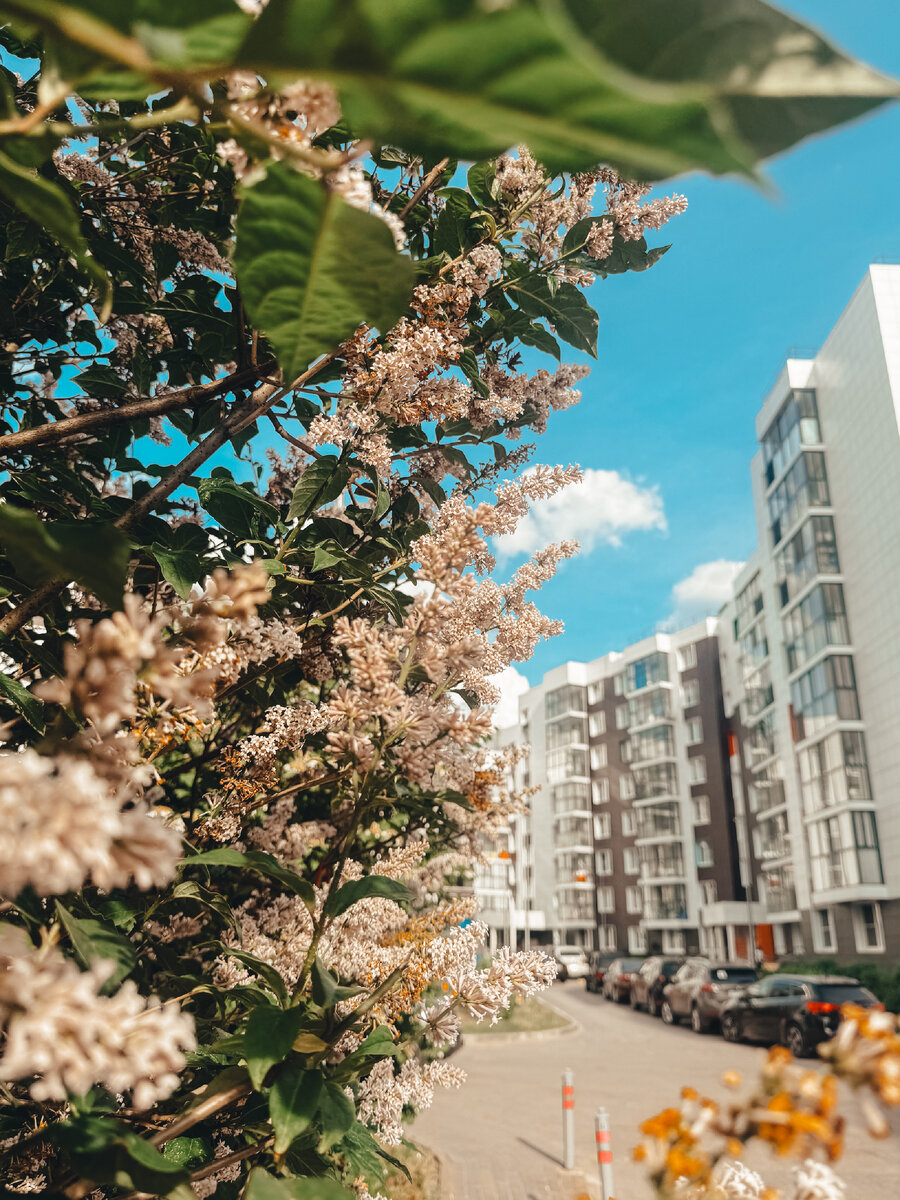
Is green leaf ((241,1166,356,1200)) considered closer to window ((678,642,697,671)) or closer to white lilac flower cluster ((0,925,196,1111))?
white lilac flower cluster ((0,925,196,1111))

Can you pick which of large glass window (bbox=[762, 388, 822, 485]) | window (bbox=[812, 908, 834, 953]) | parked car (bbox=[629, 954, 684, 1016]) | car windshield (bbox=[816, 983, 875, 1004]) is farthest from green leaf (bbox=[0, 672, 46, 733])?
large glass window (bbox=[762, 388, 822, 485])

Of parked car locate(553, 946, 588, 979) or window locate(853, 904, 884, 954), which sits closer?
window locate(853, 904, 884, 954)

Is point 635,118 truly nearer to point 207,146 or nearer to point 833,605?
A: point 207,146

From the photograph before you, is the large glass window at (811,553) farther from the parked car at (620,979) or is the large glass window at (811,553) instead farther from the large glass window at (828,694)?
the parked car at (620,979)

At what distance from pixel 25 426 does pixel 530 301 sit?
5.13ft

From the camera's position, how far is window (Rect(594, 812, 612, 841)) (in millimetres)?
61281

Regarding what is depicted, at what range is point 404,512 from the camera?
253cm

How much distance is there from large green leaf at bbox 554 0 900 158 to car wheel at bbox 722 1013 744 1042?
74.8 feet

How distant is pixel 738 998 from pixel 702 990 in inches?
128

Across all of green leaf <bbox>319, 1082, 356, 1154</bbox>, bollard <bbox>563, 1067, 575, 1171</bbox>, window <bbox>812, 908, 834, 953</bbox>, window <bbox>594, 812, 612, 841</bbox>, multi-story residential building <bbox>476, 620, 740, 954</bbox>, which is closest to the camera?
green leaf <bbox>319, 1082, 356, 1154</bbox>

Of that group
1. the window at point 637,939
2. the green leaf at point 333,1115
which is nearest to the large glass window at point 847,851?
the window at point 637,939

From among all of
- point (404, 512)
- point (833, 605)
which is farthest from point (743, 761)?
point (404, 512)

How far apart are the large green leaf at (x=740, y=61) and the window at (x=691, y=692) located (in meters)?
56.5

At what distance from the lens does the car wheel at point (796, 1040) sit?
15.8m
